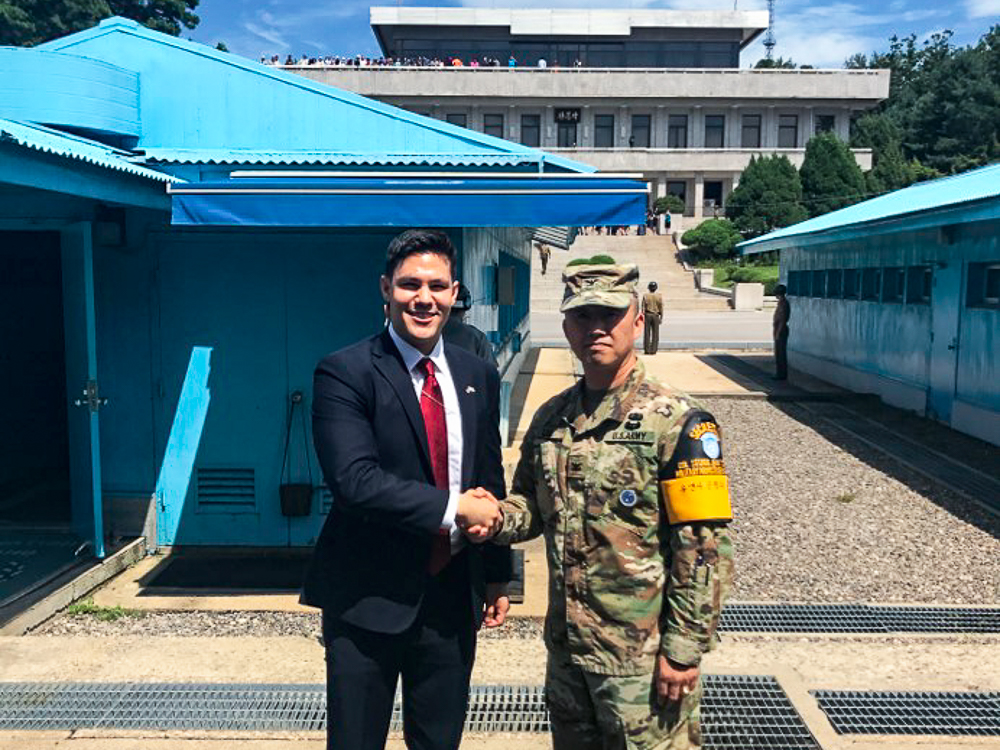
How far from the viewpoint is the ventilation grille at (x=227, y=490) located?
6.36m

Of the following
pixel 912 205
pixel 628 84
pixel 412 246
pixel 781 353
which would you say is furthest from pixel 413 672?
pixel 628 84

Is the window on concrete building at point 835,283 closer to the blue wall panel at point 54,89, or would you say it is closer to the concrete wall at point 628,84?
the blue wall panel at point 54,89

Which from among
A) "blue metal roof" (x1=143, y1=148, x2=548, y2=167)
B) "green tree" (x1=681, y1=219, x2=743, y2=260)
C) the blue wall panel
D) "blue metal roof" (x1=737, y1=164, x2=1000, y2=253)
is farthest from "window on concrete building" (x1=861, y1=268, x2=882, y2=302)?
"green tree" (x1=681, y1=219, x2=743, y2=260)

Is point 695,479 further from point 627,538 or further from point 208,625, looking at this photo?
point 208,625

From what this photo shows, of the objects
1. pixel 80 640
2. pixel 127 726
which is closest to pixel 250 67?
pixel 80 640

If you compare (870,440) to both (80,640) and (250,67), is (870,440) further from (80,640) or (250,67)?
(80,640)

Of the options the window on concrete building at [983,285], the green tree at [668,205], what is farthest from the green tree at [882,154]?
the window on concrete building at [983,285]

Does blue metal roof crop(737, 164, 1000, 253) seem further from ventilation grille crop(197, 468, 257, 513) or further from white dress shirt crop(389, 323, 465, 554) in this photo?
white dress shirt crop(389, 323, 465, 554)

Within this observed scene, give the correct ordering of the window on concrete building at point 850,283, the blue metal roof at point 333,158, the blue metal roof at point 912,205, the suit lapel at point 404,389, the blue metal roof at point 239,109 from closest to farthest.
Result: the suit lapel at point 404,389, the blue metal roof at point 333,158, the blue metal roof at point 239,109, the blue metal roof at point 912,205, the window on concrete building at point 850,283

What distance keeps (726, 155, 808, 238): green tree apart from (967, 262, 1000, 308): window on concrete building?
3114 cm

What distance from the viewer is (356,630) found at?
2.48m

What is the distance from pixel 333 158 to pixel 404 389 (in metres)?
4.40

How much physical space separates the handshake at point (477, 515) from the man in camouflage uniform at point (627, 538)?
15 cm

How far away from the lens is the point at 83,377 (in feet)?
19.1
